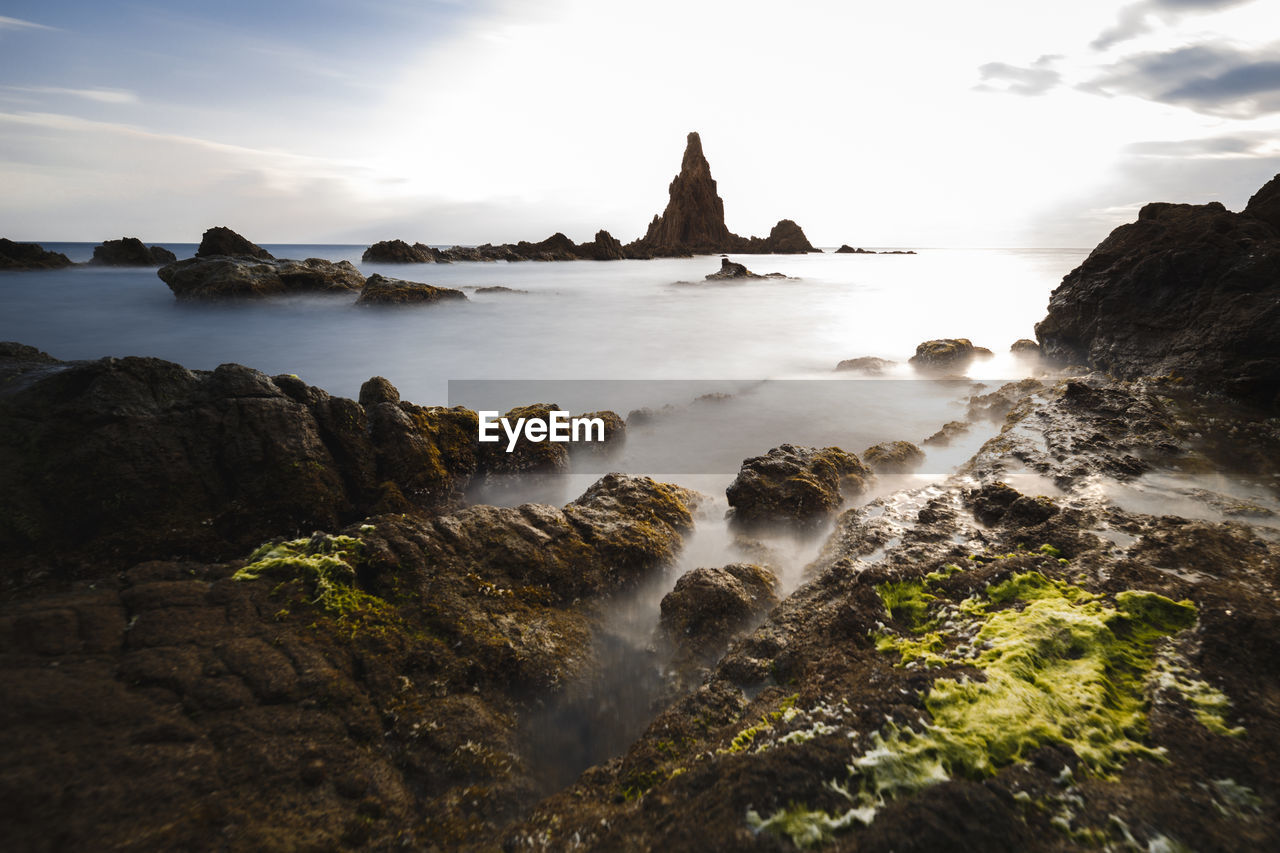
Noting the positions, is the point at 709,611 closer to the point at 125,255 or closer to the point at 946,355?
the point at 946,355

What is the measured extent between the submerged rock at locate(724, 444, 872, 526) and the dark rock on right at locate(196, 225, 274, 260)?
35.7 meters

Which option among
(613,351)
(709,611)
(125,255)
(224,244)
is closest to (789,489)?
(709,611)

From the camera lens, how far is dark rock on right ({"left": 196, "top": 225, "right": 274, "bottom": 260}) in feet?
103

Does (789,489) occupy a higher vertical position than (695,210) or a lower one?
lower

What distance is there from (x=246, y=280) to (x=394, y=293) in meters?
6.29

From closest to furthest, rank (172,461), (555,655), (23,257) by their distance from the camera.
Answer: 1. (555,655)
2. (172,461)
3. (23,257)

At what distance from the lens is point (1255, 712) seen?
8.01ft

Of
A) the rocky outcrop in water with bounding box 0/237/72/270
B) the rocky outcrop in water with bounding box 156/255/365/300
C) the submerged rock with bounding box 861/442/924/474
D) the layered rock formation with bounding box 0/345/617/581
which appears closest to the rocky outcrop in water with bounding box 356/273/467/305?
the rocky outcrop in water with bounding box 156/255/365/300

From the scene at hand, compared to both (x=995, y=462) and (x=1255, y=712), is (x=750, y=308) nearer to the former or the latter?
(x=995, y=462)

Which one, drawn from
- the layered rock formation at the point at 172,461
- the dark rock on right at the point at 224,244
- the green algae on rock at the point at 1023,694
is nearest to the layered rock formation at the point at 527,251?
the dark rock on right at the point at 224,244

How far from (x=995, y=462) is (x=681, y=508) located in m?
A: 4.37

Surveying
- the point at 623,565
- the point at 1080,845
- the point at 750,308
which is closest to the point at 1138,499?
the point at 1080,845

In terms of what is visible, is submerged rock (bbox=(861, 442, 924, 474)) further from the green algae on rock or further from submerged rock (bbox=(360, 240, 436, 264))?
submerged rock (bbox=(360, 240, 436, 264))

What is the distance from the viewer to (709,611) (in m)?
4.76
